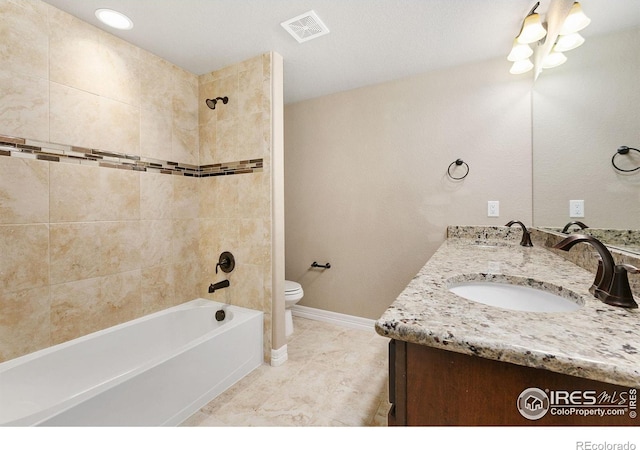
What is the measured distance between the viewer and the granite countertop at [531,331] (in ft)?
1.44

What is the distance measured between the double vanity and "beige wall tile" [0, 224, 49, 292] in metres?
1.90

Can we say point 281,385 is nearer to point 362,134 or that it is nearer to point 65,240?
point 65,240

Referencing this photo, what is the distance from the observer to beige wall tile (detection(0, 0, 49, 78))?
1.34 metres

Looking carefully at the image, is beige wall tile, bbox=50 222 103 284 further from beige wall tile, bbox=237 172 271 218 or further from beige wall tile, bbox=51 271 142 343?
beige wall tile, bbox=237 172 271 218

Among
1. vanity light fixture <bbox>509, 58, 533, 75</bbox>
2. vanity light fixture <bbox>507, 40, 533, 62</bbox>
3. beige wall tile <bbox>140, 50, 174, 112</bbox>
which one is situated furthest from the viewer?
beige wall tile <bbox>140, 50, 174, 112</bbox>

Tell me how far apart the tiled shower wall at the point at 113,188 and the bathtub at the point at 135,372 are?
0.11m

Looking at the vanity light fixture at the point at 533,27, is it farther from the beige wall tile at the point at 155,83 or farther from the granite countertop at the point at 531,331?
the beige wall tile at the point at 155,83

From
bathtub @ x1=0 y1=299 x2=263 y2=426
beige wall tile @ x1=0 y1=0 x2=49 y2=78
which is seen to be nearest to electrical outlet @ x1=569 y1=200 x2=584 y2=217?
bathtub @ x1=0 y1=299 x2=263 y2=426

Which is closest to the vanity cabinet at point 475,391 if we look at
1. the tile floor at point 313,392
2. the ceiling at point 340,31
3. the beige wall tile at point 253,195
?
the tile floor at point 313,392

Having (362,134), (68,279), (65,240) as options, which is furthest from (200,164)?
(362,134)

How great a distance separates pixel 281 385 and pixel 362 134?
2156 millimetres

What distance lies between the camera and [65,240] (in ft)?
5.12

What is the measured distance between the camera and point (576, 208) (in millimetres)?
1369
